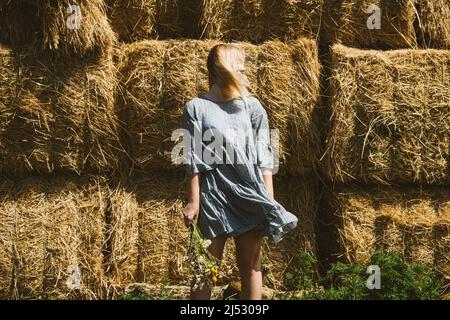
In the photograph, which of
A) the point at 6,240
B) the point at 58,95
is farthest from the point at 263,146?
the point at 6,240

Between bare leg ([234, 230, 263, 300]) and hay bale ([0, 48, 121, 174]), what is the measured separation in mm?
1718

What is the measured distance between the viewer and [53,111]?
5441mm

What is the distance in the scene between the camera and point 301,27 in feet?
18.6

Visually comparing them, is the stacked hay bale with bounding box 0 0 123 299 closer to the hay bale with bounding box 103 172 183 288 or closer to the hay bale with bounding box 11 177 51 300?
the hay bale with bounding box 11 177 51 300

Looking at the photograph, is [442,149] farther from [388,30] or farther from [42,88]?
[42,88]

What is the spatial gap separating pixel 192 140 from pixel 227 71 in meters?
0.42

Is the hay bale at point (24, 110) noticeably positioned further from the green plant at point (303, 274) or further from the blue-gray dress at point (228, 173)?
the green plant at point (303, 274)

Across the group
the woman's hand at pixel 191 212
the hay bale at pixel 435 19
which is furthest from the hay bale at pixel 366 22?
the woman's hand at pixel 191 212

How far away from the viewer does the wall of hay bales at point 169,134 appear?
5.44m

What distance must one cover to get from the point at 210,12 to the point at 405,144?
169 cm

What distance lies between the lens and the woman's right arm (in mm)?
4102

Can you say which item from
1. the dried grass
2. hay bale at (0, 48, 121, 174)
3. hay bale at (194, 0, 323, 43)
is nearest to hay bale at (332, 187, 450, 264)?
the dried grass

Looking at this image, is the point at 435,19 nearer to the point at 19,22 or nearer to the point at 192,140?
the point at 192,140

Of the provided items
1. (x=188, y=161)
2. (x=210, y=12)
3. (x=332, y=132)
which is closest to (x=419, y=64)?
(x=332, y=132)
